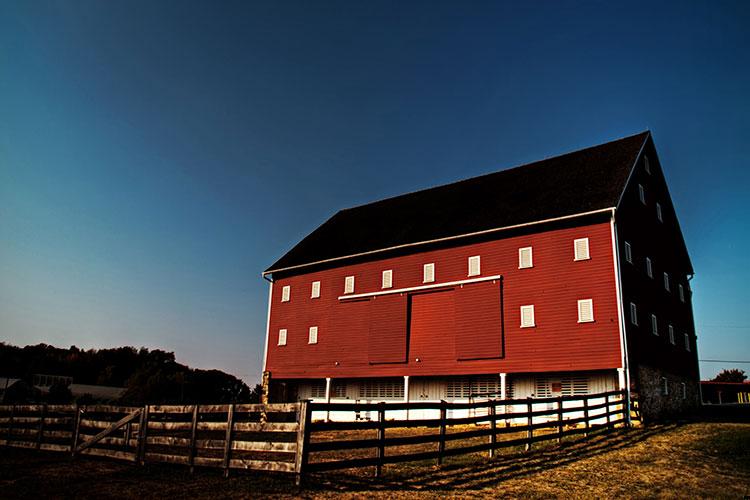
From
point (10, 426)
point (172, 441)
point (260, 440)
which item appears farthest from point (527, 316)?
point (10, 426)

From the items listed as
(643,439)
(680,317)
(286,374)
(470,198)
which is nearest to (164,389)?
(286,374)

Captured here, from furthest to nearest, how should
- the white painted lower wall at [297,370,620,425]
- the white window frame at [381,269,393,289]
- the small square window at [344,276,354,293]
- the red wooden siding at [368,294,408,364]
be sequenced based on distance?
the small square window at [344,276,354,293] < the white window frame at [381,269,393,289] < the red wooden siding at [368,294,408,364] < the white painted lower wall at [297,370,620,425]

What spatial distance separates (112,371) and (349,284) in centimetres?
8456

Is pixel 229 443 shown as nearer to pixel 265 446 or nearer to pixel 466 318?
pixel 265 446

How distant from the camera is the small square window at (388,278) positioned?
2998cm

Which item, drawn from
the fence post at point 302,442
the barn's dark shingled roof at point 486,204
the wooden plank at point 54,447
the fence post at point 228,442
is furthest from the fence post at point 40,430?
the barn's dark shingled roof at point 486,204

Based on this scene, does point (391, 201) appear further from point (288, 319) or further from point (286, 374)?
point (286, 374)

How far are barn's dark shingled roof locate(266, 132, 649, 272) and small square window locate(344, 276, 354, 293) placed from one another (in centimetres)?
135

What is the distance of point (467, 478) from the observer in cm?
1062

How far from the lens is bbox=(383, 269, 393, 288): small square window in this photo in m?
30.0

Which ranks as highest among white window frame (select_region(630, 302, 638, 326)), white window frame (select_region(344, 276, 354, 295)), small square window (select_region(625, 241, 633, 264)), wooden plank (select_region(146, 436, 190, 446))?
small square window (select_region(625, 241, 633, 264))

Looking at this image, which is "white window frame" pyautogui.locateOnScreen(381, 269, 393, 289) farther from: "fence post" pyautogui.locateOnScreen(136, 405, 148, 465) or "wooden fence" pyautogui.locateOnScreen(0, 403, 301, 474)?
"fence post" pyautogui.locateOnScreen(136, 405, 148, 465)

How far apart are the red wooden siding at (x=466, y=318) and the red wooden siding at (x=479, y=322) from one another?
0.05 m

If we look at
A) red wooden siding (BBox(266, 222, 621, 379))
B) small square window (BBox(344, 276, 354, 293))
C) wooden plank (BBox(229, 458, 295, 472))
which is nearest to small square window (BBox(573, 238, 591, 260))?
red wooden siding (BBox(266, 222, 621, 379))
